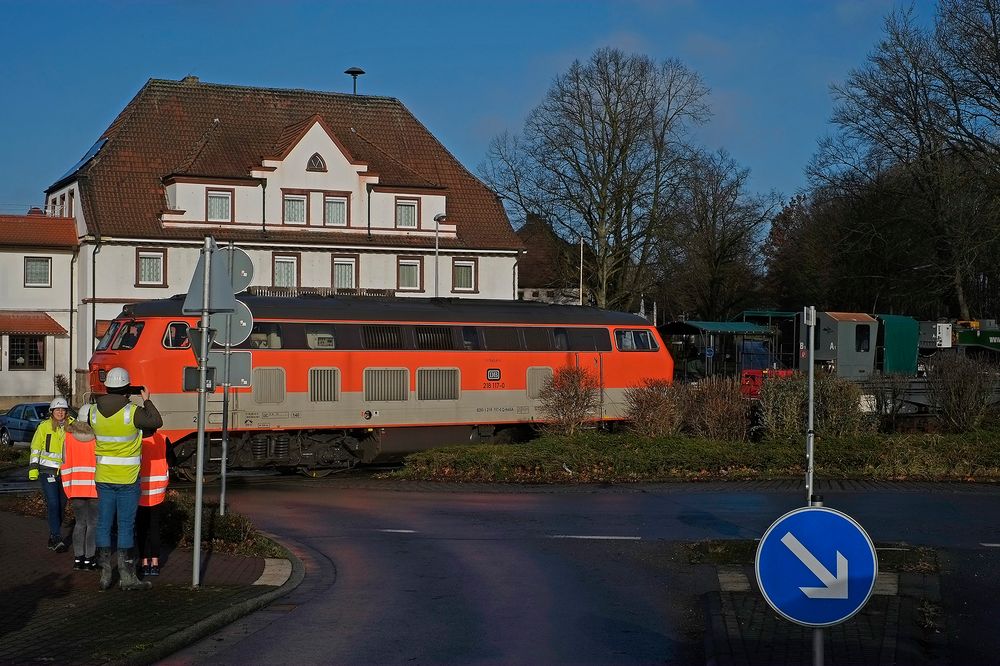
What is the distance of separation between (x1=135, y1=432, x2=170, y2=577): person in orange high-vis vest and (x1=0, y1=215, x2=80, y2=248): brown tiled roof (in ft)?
144

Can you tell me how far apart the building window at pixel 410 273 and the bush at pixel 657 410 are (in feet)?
102

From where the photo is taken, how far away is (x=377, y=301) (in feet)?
86.6

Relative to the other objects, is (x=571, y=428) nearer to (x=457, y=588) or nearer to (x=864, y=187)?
(x=457, y=588)

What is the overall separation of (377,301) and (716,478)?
27.3 feet

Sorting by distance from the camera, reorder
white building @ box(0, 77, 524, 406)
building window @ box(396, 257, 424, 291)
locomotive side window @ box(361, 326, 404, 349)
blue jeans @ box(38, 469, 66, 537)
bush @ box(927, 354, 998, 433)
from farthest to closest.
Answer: building window @ box(396, 257, 424, 291)
white building @ box(0, 77, 524, 406)
locomotive side window @ box(361, 326, 404, 349)
bush @ box(927, 354, 998, 433)
blue jeans @ box(38, 469, 66, 537)

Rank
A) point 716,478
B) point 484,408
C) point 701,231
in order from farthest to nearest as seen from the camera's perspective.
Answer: point 701,231 < point 484,408 < point 716,478

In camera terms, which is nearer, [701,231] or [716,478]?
[716,478]

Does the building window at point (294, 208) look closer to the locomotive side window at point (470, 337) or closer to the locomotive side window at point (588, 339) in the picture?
the locomotive side window at point (588, 339)

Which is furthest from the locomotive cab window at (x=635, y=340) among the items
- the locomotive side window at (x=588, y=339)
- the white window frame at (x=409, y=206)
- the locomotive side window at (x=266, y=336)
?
the white window frame at (x=409, y=206)

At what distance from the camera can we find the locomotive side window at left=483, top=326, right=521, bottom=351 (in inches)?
1062

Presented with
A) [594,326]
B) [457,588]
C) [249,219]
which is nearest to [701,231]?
[249,219]

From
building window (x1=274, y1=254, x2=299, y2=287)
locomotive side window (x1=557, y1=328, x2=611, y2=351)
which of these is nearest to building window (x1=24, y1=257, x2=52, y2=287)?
building window (x1=274, y1=254, x2=299, y2=287)

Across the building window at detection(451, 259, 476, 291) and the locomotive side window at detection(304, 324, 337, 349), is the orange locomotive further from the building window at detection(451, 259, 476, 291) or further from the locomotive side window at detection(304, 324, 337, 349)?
the building window at detection(451, 259, 476, 291)

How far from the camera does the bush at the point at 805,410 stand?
24.2m
